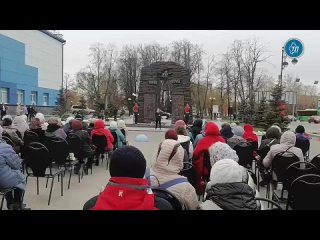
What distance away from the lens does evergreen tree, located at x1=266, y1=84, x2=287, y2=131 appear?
2383 cm

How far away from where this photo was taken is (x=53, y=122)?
28.7ft

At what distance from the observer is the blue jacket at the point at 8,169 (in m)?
4.68

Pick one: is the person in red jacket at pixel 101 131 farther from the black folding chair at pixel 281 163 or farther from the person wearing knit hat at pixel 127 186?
the person wearing knit hat at pixel 127 186

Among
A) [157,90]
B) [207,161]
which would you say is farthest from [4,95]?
[207,161]

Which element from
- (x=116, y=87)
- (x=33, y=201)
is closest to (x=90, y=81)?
(x=116, y=87)

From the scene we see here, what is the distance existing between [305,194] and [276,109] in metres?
21.3

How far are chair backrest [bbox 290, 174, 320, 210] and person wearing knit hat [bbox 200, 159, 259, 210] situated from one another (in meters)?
1.41

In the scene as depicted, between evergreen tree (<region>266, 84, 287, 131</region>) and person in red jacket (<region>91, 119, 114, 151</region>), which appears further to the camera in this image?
evergreen tree (<region>266, 84, 287, 131</region>)

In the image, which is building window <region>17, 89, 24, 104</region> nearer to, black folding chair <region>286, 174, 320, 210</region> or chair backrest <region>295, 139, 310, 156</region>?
chair backrest <region>295, 139, 310, 156</region>

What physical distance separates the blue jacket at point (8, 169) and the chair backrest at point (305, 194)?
11.8ft

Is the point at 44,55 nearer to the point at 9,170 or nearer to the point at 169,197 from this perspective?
the point at 9,170

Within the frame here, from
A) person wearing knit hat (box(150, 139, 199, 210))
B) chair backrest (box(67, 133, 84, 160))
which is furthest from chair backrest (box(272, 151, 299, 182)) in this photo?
chair backrest (box(67, 133, 84, 160))

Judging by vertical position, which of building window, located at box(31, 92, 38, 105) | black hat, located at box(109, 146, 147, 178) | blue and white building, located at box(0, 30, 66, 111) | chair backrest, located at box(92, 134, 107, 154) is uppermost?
blue and white building, located at box(0, 30, 66, 111)
